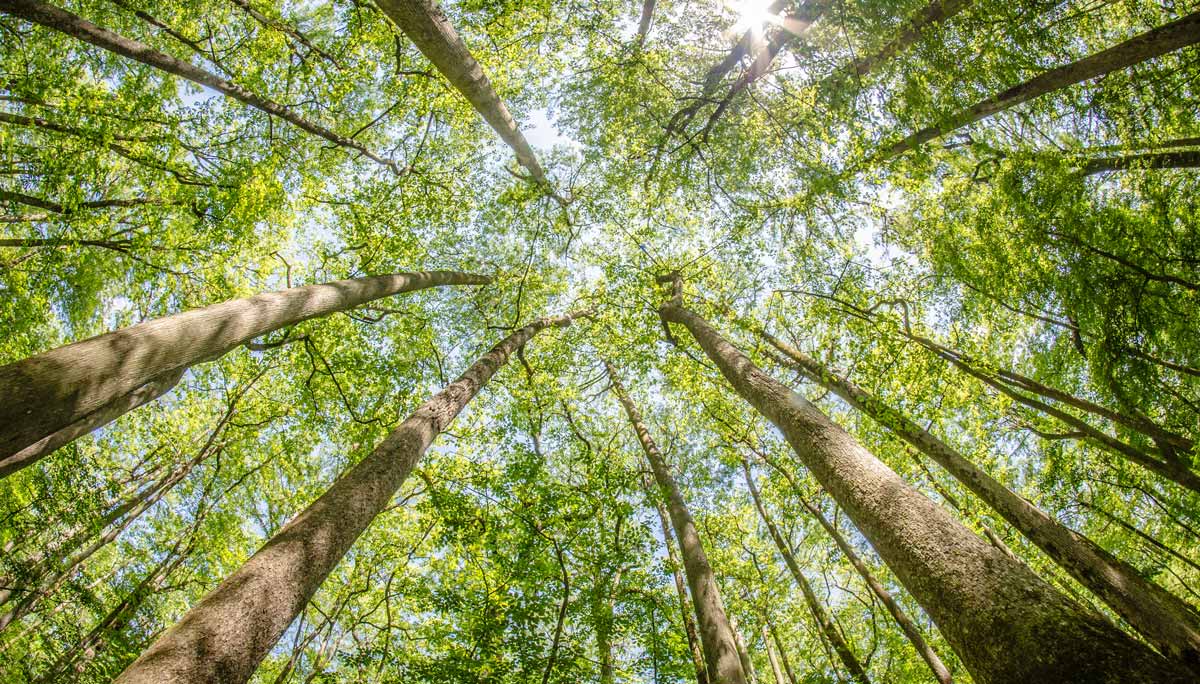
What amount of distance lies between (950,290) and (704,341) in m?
4.69

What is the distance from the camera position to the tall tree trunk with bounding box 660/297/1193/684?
1.64m

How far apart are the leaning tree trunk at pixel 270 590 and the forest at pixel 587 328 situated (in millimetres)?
21

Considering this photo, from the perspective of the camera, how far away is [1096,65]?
512 cm

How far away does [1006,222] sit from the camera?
5.97 metres

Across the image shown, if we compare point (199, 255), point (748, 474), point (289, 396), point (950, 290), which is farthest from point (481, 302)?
point (950, 290)

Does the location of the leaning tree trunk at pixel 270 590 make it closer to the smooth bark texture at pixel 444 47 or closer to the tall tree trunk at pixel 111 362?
the tall tree trunk at pixel 111 362

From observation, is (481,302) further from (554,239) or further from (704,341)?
(704,341)

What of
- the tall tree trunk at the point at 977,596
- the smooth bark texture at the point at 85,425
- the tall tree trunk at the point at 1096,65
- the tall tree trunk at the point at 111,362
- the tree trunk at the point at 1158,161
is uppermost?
the tree trunk at the point at 1158,161

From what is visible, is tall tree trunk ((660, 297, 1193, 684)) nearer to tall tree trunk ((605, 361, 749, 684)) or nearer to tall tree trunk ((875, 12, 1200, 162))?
tall tree trunk ((605, 361, 749, 684))

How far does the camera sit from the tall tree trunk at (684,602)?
5.92m

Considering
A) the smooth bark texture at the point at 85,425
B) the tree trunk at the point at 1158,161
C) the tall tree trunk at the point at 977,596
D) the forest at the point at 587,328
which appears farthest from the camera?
the tree trunk at the point at 1158,161

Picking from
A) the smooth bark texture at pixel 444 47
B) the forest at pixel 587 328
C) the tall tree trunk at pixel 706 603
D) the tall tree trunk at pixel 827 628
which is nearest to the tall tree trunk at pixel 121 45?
the forest at pixel 587 328

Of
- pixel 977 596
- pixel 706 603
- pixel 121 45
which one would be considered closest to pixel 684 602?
pixel 706 603

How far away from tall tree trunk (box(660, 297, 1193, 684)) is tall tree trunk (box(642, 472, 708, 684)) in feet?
10.8
